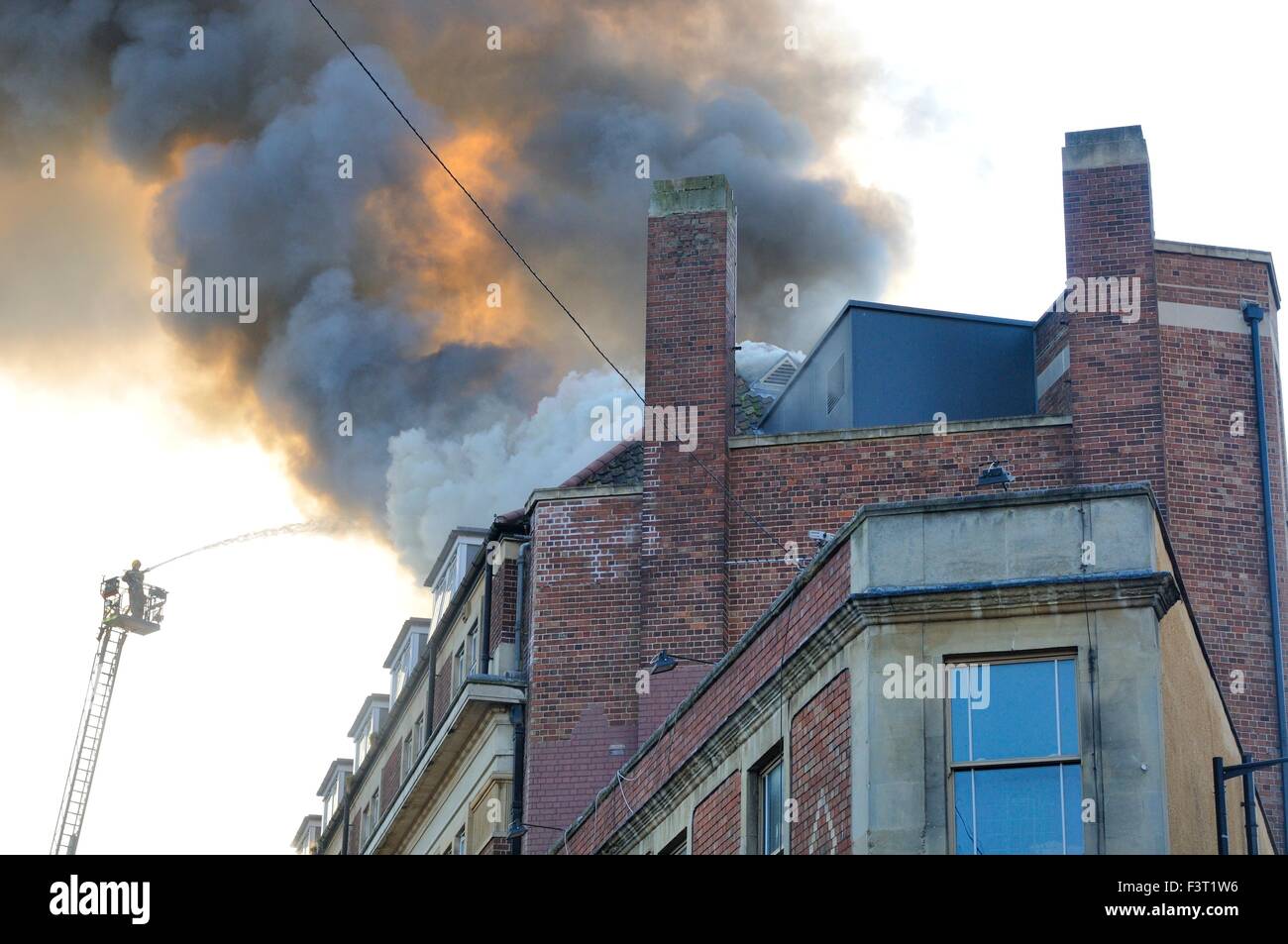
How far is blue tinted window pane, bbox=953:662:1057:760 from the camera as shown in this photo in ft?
49.9

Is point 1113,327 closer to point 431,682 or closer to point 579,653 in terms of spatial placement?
point 579,653

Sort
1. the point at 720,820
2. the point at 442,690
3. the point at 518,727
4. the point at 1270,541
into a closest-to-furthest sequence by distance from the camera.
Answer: the point at 720,820, the point at 1270,541, the point at 518,727, the point at 442,690

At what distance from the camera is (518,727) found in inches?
1153

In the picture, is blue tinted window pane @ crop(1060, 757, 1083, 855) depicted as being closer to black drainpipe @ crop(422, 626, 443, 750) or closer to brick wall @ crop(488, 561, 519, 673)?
brick wall @ crop(488, 561, 519, 673)

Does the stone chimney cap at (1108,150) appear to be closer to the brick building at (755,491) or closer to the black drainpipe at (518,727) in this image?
the brick building at (755,491)

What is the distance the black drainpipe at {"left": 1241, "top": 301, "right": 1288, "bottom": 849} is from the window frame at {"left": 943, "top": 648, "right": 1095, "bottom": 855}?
1174 centimetres

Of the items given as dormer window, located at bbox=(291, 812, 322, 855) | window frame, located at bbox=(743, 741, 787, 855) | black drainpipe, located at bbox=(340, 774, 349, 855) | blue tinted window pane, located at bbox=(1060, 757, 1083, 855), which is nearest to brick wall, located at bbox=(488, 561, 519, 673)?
window frame, located at bbox=(743, 741, 787, 855)

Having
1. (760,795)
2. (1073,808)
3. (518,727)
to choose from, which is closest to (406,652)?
(518,727)

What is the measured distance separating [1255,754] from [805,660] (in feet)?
37.3

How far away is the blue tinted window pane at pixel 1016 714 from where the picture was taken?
15.2 m

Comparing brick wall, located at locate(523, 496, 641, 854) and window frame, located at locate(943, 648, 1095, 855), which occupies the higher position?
brick wall, located at locate(523, 496, 641, 854)

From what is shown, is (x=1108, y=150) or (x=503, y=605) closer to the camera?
(x=1108, y=150)

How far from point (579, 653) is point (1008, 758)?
14.3 metres
